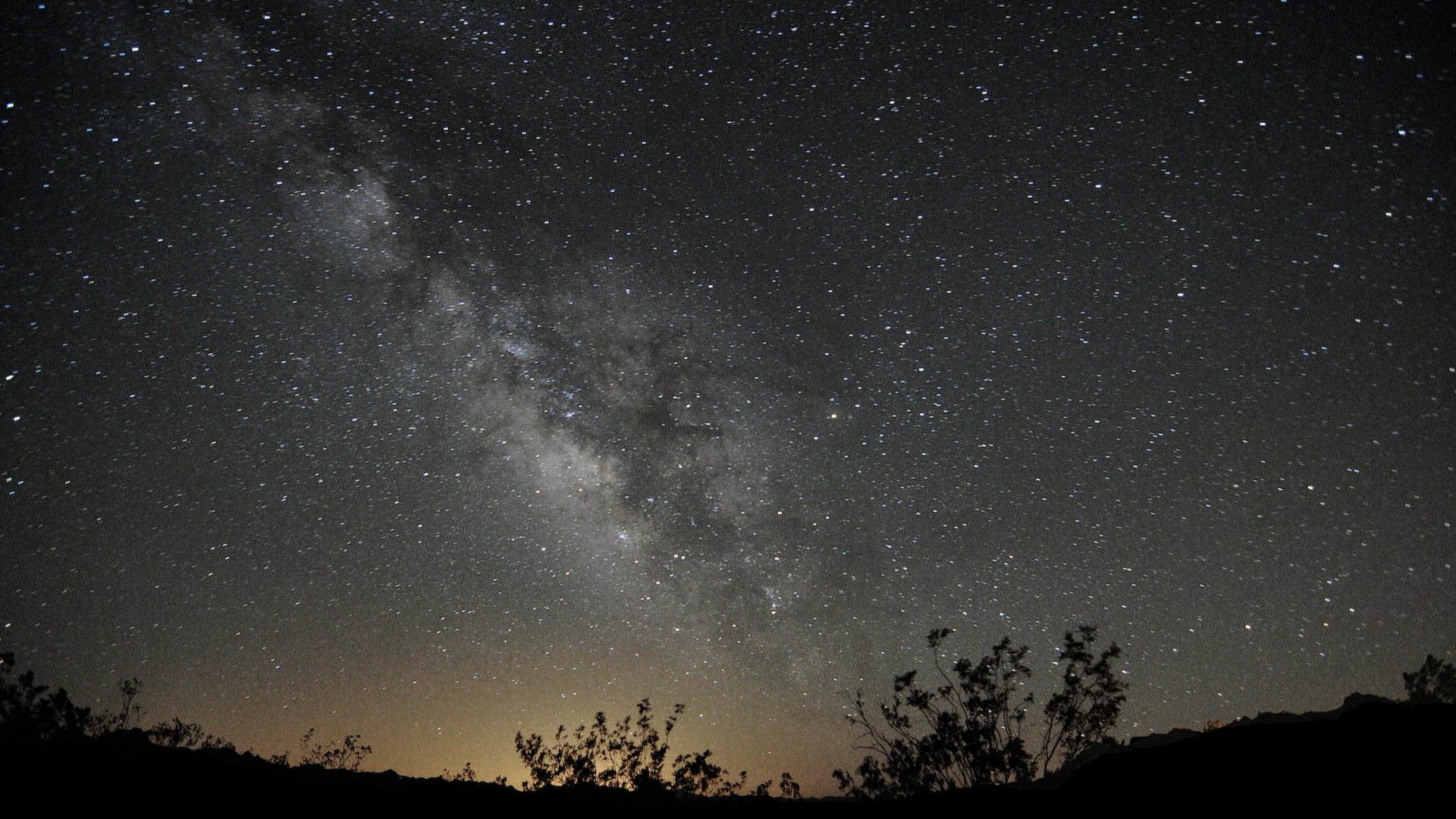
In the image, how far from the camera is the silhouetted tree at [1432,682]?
31.8 m

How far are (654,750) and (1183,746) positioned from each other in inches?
758

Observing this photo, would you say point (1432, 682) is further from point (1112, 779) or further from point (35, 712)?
point (35, 712)

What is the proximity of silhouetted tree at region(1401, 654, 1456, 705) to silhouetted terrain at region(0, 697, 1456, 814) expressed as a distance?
40681 mm

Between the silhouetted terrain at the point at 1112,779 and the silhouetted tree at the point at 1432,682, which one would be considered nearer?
the silhouetted terrain at the point at 1112,779

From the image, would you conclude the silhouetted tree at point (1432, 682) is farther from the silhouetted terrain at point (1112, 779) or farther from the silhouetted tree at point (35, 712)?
the silhouetted tree at point (35, 712)

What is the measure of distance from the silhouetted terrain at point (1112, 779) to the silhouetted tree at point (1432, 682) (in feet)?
133

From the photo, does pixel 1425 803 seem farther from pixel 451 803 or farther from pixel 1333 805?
pixel 451 803

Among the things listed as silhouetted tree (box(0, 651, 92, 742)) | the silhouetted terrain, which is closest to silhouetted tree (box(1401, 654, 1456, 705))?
the silhouetted terrain

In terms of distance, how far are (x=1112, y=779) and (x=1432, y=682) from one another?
145 feet

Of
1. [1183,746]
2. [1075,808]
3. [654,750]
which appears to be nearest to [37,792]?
[1075,808]

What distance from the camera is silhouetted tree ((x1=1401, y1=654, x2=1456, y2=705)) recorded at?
31.8 metres

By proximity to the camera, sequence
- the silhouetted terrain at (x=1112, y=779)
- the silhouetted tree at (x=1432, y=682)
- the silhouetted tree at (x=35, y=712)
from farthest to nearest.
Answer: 1. the silhouetted tree at (x=1432, y=682)
2. the silhouetted tree at (x=35, y=712)
3. the silhouetted terrain at (x=1112, y=779)

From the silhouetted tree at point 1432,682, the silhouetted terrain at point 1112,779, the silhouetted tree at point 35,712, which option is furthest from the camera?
the silhouetted tree at point 1432,682

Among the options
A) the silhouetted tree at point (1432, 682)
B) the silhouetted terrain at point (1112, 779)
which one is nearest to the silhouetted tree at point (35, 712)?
the silhouetted terrain at point (1112, 779)
